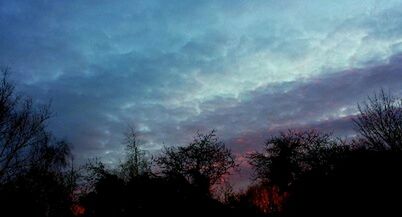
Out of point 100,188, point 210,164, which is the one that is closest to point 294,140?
point 210,164

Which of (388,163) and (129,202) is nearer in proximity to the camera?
(388,163)

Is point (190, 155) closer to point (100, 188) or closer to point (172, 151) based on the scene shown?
point (172, 151)

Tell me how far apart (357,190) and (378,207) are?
1427 mm

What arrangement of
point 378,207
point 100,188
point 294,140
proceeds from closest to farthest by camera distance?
point 378,207 → point 100,188 → point 294,140

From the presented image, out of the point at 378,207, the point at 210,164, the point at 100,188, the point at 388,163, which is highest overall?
the point at 210,164

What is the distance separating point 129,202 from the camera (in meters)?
31.3

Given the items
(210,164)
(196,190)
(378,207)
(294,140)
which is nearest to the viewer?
(378,207)

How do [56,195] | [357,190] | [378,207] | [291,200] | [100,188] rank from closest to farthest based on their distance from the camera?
[378,207] → [357,190] → [291,200] → [100,188] → [56,195]

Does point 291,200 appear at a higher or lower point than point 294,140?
lower

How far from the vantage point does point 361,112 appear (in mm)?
42688

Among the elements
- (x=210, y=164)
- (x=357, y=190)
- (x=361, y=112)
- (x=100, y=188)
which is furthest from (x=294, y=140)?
(x=357, y=190)

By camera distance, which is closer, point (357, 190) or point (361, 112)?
point (357, 190)

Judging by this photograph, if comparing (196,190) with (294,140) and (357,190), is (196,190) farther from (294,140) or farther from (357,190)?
(294,140)

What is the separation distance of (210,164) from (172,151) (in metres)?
6.75
